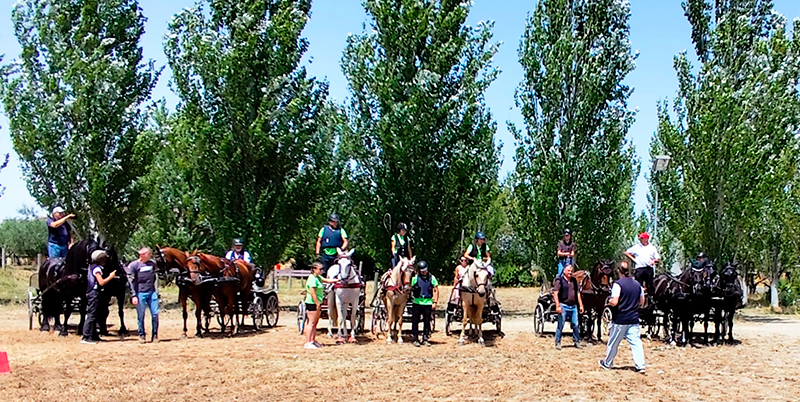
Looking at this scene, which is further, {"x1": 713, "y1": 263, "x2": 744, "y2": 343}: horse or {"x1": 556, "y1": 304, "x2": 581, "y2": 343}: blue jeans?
{"x1": 713, "y1": 263, "x2": 744, "y2": 343}: horse

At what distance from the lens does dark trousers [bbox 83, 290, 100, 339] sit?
14.0 metres

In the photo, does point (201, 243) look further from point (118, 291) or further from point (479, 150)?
point (118, 291)

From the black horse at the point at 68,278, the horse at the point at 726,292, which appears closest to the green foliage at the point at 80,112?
the black horse at the point at 68,278

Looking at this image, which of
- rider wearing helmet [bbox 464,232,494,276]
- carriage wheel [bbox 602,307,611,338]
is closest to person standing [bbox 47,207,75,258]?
rider wearing helmet [bbox 464,232,494,276]

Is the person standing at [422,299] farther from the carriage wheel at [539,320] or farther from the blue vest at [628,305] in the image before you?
the blue vest at [628,305]

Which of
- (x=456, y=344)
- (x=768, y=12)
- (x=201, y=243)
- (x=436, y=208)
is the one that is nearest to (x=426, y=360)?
(x=456, y=344)

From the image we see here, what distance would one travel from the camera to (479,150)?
74.1 feet

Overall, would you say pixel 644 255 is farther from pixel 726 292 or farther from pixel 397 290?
pixel 397 290

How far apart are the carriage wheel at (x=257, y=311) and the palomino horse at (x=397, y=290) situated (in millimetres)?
3186

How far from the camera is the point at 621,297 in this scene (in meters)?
11.5

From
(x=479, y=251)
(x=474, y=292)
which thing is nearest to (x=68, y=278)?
(x=474, y=292)

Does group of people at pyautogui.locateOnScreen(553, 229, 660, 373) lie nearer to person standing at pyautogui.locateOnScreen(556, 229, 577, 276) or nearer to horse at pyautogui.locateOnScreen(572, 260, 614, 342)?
person standing at pyautogui.locateOnScreen(556, 229, 577, 276)

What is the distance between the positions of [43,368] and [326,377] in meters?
3.88

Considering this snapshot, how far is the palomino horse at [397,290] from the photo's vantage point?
14211 mm
